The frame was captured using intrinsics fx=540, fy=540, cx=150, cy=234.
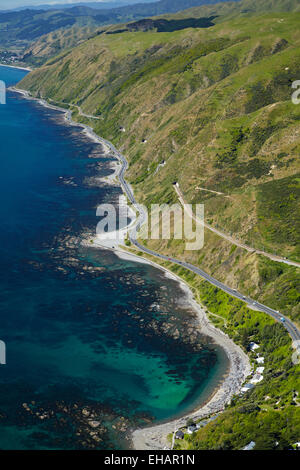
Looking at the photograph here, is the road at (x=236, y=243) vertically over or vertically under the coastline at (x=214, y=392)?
over

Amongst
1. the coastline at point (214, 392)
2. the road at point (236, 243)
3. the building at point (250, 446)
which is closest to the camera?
the building at point (250, 446)

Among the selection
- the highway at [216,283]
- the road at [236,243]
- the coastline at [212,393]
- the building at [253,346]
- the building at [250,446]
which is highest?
the road at [236,243]

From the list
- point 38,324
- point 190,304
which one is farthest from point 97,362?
point 190,304

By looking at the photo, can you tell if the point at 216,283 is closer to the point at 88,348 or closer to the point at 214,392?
the point at 88,348

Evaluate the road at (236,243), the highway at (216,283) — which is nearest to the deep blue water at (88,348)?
the highway at (216,283)

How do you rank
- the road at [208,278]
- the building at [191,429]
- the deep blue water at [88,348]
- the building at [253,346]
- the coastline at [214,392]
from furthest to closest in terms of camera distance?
the building at [253,346]
the road at [208,278]
the deep blue water at [88,348]
the building at [191,429]
the coastline at [214,392]

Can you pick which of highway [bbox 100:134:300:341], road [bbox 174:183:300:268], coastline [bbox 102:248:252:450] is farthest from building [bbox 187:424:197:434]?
road [bbox 174:183:300:268]

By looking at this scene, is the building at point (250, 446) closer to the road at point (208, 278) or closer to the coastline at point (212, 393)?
the coastline at point (212, 393)

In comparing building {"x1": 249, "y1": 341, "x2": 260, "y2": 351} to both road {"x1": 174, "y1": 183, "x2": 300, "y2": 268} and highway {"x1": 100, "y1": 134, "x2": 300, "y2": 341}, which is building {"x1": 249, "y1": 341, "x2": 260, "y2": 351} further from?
road {"x1": 174, "y1": 183, "x2": 300, "y2": 268}

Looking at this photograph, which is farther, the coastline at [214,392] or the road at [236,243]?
the road at [236,243]
